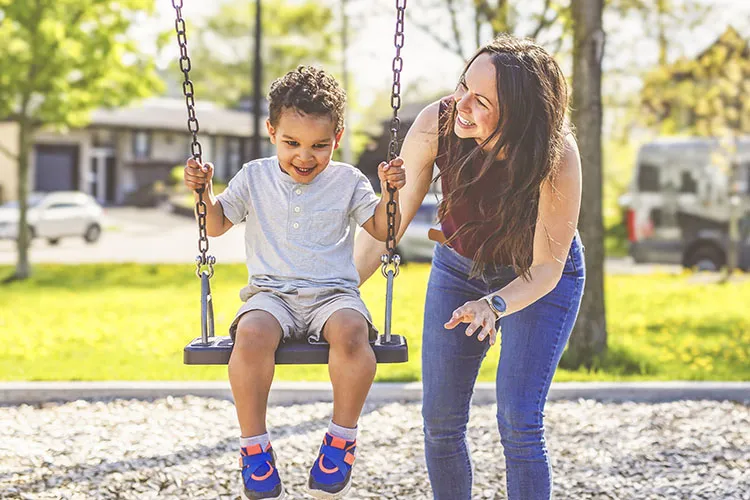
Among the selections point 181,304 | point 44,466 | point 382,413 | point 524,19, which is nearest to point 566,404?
point 382,413

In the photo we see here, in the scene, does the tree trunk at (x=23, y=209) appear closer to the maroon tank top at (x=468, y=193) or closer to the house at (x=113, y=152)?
the maroon tank top at (x=468, y=193)

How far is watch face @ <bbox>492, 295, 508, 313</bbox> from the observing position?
2654 mm

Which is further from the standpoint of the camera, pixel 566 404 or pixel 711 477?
pixel 566 404

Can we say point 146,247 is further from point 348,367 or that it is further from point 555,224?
point 555,224

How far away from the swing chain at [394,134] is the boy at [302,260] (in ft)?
0.20

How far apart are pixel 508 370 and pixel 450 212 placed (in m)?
0.49

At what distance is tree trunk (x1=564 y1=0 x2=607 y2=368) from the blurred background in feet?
0.03

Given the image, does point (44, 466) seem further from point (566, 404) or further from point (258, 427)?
point (566, 404)

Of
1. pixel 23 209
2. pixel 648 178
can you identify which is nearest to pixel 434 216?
pixel 648 178

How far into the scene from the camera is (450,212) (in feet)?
9.58

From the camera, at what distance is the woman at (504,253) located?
270 cm

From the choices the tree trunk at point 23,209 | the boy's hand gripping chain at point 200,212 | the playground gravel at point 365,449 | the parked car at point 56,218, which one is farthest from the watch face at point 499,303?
the parked car at point 56,218

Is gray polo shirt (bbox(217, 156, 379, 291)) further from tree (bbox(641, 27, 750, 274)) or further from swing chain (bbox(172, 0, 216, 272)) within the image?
tree (bbox(641, 27, 750, 274))

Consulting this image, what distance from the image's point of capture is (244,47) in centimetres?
4753
